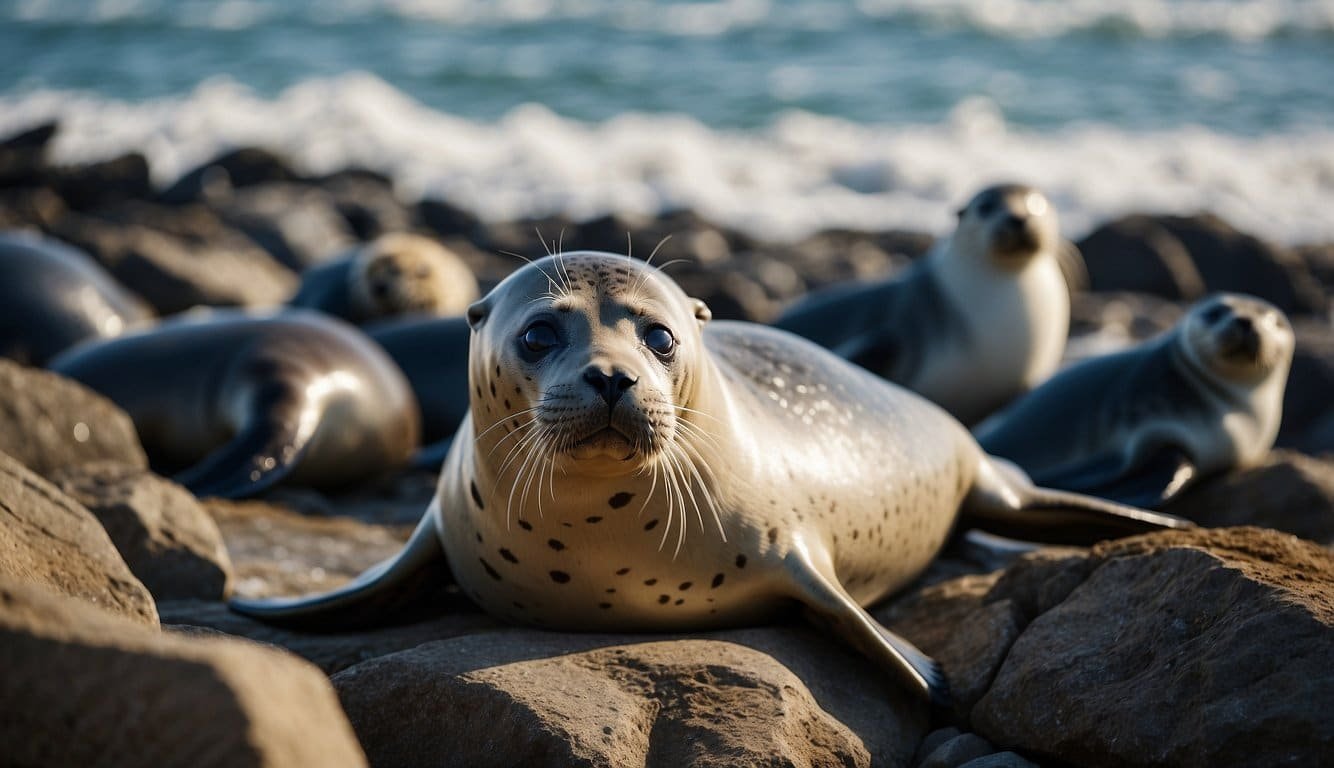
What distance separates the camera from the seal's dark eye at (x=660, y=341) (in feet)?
11.5

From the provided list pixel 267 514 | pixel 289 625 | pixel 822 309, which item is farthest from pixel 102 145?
pixel 289 625

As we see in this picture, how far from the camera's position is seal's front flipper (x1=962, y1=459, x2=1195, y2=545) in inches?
188

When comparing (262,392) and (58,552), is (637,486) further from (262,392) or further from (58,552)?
(262,392)

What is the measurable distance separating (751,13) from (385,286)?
24.9 metres

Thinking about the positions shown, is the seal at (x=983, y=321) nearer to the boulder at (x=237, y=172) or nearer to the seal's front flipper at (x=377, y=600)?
the seal's front flipper at (x=377, y=600)

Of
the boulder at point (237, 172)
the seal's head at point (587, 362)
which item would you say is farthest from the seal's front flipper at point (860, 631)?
the boulder at point (237, 172)

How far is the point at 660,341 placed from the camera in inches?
139

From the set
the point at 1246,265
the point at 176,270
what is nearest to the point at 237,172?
the point at 176,270

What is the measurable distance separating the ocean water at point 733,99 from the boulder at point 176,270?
727 centimetres

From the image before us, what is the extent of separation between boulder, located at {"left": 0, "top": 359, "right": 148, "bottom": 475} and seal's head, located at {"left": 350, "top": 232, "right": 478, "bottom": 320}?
14.4ft

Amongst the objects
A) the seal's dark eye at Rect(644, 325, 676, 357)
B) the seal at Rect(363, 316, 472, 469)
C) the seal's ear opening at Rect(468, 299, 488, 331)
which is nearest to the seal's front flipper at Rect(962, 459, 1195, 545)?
the seal's dark eye at Rect(644, 325, 676, 357)

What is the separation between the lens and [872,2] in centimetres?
3403

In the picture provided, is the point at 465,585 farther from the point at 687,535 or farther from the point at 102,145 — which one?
the point at 102,145

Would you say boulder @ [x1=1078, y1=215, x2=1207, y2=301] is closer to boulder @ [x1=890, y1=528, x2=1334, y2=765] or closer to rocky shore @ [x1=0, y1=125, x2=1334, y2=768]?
rocky shore @ [x1=0, y1=125, x2=1334, y2=768]
